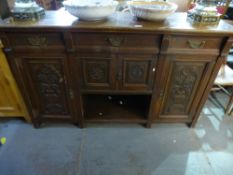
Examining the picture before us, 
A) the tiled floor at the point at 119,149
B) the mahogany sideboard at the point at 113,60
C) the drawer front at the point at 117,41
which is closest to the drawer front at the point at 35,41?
the mahogany sideboard at the point at 113,60

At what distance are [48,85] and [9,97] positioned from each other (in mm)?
421

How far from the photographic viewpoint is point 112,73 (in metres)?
1.25

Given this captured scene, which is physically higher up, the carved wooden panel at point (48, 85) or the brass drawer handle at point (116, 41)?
the brass drawer handle at point (116, 41)

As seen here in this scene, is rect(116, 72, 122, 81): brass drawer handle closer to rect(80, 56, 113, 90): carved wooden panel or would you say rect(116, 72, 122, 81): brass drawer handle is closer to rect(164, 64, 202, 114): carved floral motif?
rect(80, 56, 113, 90): carved wooden panel

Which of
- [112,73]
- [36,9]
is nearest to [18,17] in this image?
[36,9]

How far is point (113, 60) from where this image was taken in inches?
46.6

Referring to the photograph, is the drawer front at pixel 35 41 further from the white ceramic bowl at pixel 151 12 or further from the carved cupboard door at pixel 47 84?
the white ceramic bowl at pixel 151 12

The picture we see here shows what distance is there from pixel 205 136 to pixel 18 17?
5.79 feet

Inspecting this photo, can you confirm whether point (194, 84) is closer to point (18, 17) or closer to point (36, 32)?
point (36, 32)

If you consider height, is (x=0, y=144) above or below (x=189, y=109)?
below

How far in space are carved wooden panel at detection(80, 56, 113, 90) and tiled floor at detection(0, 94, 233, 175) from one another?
0.52 metres

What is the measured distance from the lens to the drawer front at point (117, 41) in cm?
108

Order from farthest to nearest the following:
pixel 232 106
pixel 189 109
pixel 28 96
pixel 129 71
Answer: pixel 232 106 < pixel 189 109 < pixel 28 96 < pixel 129 71

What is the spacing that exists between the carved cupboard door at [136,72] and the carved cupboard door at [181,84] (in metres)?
0.07
